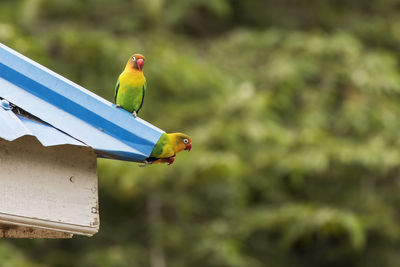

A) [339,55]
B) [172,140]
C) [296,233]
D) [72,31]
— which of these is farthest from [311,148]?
[172,140]

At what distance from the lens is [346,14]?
10.7 m

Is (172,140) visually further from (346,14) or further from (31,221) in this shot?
(346,14)

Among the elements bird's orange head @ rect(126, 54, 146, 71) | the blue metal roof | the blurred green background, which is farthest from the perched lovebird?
the blurred green background

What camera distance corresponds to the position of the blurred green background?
7445 mm

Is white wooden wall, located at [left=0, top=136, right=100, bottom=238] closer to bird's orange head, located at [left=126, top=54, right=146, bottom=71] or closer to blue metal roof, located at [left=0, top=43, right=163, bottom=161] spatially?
blue metal roof, located at [left=0, top=43, right=163, bottom=161]

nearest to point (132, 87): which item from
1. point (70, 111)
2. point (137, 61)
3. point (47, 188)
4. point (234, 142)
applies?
point (137, 61)

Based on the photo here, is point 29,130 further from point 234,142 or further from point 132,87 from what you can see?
point 234,142

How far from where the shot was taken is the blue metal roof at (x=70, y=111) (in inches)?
95.3

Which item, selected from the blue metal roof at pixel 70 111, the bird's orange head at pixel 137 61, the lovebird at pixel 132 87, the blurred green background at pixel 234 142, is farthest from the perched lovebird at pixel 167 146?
the blurred green background at pixel 234 142

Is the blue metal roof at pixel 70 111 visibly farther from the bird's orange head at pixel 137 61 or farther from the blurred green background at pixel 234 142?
the blurred green background at pixel 234 142

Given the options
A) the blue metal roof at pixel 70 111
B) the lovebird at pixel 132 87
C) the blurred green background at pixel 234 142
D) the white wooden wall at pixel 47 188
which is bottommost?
the white wooden wall at pixel 47 188

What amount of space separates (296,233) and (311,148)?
830mm

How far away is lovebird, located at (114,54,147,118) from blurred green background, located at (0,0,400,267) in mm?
3676

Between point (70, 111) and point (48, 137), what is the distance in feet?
0.49
